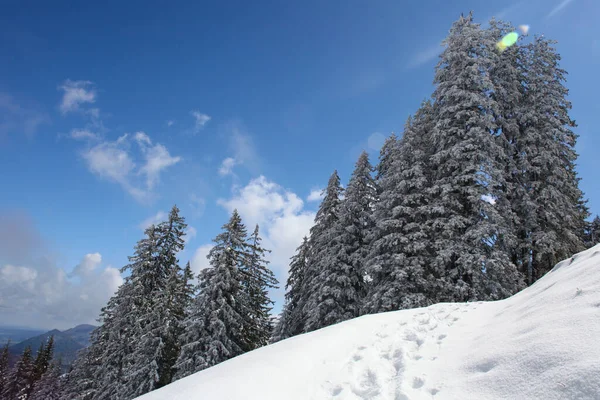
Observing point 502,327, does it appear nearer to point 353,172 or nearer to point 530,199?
point 530,199

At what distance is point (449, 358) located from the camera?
511 cm

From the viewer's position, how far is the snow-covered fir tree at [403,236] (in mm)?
14211

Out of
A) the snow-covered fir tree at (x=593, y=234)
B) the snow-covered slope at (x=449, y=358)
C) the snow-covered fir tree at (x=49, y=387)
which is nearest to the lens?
the snow-covered slope at (x=449, y=358)

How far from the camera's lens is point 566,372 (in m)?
3.39

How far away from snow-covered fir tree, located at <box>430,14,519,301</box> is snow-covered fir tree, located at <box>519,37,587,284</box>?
9.43 feet

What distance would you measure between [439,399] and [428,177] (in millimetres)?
14788

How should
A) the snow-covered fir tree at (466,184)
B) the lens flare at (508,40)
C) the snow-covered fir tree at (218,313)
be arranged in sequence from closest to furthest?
the snow-covered fir tree at (466,184)
the snow-covered fir tree at (218,313)
the lens flare at (508,40)

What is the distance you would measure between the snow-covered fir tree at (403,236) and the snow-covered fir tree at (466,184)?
0.61 meters

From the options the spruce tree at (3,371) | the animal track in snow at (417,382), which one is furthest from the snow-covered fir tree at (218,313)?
the spruce tree at (3,371)

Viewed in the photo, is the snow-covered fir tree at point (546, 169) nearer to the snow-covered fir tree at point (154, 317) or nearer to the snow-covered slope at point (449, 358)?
the snow-covered slope at point (449, 358)

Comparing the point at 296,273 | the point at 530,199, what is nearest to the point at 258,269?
the point at 296,273

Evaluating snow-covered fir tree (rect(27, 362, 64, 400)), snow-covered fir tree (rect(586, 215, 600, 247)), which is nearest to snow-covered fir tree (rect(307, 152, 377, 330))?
snow-covered fir tree (rect(586, 215, 600, 247))

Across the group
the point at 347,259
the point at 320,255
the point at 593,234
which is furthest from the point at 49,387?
the point at 593,234

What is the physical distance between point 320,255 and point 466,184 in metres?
9.23
